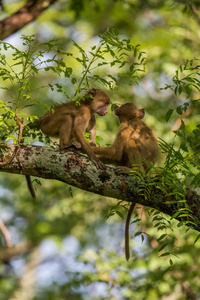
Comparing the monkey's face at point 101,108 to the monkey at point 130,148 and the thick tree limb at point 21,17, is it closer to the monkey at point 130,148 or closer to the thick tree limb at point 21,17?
the monkey at point 130,148

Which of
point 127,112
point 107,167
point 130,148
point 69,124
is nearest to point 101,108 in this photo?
point 127,112

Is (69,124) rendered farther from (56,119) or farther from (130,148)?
(130,148)

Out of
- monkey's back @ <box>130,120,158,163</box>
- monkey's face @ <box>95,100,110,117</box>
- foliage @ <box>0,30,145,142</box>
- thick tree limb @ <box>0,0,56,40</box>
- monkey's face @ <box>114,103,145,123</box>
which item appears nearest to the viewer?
foliage @ <box>0,30,145,142</box>

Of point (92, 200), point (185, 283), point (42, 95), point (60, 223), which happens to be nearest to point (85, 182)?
point (185, 283)

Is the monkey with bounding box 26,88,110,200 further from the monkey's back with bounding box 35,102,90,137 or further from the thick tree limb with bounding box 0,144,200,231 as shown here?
the thick tree limb with bounding box 0,144,200,231

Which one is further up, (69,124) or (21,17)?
(21,17)

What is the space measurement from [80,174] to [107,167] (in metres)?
0.45

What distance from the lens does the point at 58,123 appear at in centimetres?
668

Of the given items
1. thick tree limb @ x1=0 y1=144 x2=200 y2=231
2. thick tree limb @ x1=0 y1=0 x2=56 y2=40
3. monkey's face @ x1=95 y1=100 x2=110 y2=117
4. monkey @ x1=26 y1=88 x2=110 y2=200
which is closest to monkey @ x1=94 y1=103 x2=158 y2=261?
monkey @ x1=26 y1=88 x2=110 y2=200

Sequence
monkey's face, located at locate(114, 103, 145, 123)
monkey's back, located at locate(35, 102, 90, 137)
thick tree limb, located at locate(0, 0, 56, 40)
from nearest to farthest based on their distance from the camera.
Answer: monkey's back, located at locate(35, 102, 90, 137)
monkey's face, located at locate(114, 103, 145, 123)
thick tree limb, located at locate(0, 0, 56, 40)

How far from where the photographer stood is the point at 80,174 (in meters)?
5.25

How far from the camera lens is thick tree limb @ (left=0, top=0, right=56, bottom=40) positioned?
852 cm

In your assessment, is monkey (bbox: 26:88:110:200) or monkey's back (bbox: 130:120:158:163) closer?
monkey (bbox: 26:88:110:200)

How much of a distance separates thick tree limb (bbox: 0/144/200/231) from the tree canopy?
0.01 m
